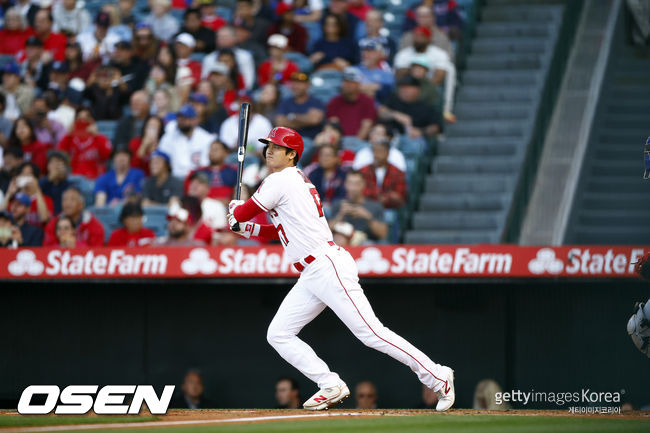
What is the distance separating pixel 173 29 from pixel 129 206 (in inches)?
157

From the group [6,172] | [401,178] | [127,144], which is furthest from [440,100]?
[6,172]

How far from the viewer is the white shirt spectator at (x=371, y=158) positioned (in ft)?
36.6

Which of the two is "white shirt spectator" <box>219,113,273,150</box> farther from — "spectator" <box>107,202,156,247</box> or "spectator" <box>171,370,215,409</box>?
"spectator" <box>171,370,215,409</box>

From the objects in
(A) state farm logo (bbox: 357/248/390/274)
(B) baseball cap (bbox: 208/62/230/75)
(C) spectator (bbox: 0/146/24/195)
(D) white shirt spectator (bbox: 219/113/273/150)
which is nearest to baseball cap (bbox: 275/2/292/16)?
(B) baseball cap (bbox: 208/62/230/75)

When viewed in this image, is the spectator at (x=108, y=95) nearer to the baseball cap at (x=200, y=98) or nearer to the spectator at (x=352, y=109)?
the baseball cap at (x=200, y=98)

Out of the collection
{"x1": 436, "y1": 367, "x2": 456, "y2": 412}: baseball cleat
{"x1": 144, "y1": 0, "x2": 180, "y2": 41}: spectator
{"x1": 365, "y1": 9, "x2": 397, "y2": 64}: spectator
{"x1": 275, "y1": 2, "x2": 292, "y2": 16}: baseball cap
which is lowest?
{"x1": 436, "y1": 367, "x2": 456, "y2": 412}: baseball cleat

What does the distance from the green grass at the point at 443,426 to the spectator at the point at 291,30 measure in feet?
23.5

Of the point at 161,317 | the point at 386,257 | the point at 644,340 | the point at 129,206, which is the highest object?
the point at 644,340

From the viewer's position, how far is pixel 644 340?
7305 millimetres

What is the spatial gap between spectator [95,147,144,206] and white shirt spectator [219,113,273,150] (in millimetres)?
1006

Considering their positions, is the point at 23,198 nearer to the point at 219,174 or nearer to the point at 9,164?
the point at 9,164

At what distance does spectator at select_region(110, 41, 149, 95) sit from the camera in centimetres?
1353

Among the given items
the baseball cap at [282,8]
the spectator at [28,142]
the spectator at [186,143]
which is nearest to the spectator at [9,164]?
the spectator at [28,142]

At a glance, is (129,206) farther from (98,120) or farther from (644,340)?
(644,340)
